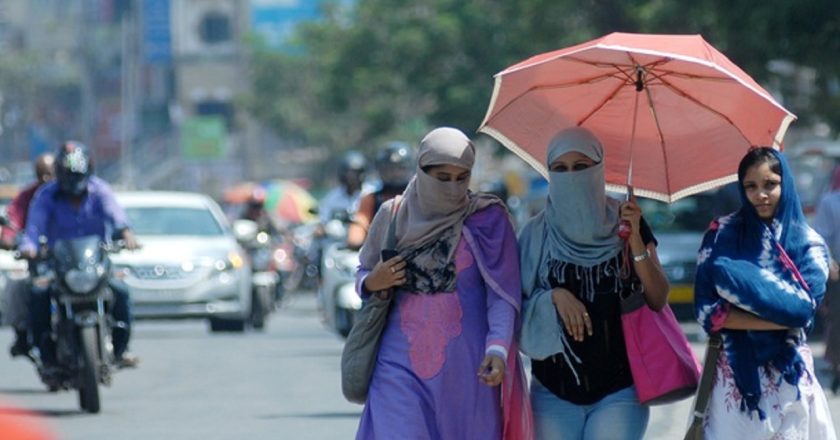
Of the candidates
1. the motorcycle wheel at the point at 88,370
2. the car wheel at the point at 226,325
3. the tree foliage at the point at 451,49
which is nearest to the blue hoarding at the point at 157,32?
the tree foliage at the point at 451,49

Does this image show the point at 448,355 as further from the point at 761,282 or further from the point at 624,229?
the point at 761,282

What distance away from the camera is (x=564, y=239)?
661 centimetres

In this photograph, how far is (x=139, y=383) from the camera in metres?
15.7

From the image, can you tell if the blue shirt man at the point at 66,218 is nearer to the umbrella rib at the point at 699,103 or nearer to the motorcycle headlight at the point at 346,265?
the motorcycle headlight at the point at 346,265

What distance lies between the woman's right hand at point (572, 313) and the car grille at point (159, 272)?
1494cm

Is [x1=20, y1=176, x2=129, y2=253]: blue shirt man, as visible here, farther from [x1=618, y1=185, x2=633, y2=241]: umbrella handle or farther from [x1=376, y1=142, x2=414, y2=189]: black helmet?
[x1=618, y1=185, x2=633, y2=241]: umbrella handle

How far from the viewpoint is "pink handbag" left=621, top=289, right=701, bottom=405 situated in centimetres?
659

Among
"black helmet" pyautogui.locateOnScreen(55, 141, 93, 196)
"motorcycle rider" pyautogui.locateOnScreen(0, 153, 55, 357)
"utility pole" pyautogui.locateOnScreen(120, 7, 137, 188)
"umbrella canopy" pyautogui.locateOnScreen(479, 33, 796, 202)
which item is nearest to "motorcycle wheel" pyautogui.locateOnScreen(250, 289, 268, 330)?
"motorcycle rider" pyautogui.locateOnScreen(0, 153, 55, 357)

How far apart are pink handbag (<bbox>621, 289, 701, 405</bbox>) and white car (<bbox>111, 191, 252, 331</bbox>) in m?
14.4

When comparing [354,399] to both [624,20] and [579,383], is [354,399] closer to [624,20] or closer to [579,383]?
[579,383]

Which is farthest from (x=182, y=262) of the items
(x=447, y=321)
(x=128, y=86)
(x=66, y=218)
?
(x=128, y=86)

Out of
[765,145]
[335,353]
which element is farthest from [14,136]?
[765,145]

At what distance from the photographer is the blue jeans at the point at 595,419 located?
659 centimetres

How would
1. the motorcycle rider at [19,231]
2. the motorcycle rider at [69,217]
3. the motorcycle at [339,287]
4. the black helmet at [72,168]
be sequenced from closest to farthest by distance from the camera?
the black helmet at [72,168] → the motorcycle rider at [69,217] → the motorcycle rider at [19,231] → the motorcycle at [339,287]
